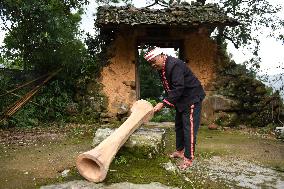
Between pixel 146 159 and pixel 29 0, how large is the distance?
569cm

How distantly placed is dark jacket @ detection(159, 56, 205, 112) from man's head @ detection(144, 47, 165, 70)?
2.8 inches

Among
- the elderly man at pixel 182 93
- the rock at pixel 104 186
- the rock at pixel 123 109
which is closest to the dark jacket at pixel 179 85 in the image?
the elderly man at pixel 182 93

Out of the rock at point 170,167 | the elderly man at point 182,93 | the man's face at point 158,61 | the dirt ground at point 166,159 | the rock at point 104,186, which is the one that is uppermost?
the man's face at point 158,61

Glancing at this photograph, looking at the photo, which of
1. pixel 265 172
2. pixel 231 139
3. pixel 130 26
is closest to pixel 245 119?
pixel 231 139

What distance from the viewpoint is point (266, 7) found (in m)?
13.9

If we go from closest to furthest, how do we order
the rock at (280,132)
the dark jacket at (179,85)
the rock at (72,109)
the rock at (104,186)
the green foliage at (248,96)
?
the rock at (104,186) → the dark jacket at (179,85) → the rock at (280,132) → the green foliage at (248,96) → the rock at (72,109)

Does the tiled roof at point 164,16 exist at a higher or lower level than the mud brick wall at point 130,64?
higher

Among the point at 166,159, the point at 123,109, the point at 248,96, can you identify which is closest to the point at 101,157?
the point at 166,159

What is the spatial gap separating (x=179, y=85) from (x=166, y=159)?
3.20 ft

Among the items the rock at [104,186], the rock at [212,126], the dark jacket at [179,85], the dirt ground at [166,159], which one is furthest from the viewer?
the rock at [212,126]

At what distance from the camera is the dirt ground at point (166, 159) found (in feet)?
14.1

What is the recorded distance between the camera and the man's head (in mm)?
4547

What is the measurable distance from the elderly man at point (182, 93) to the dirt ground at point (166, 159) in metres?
0.37

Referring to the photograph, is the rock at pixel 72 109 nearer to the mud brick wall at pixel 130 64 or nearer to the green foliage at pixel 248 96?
the mud brick wall at pixel 130 64
